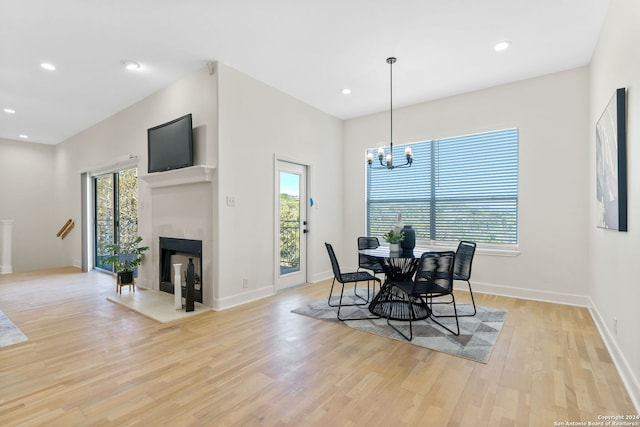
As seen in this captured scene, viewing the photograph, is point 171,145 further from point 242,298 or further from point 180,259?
point 242,298

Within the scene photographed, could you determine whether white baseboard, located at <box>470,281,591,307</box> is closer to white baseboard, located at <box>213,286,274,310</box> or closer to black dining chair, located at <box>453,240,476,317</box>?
black dining chair, located at <box>453,240,476,317</box>

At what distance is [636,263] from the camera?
2.02 m

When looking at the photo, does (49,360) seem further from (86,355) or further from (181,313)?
(181,313)

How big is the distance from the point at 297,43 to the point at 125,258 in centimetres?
390

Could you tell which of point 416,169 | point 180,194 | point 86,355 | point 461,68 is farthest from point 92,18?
point 416,169

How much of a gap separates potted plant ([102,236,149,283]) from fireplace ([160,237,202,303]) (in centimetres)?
38

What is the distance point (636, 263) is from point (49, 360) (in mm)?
4431

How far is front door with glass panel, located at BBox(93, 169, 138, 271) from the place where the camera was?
18.9ft

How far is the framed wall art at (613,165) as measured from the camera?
90.2 inches

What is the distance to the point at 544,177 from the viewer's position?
422 centimetres

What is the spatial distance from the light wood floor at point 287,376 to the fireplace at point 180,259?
33.4 inches

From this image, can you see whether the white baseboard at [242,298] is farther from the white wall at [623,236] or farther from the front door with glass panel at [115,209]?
the white wall at [623,236]

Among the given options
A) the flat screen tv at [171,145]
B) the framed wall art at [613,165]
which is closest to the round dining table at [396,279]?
the framed wall art at [613,165]

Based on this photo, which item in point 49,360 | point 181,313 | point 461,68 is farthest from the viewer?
point 461,68
